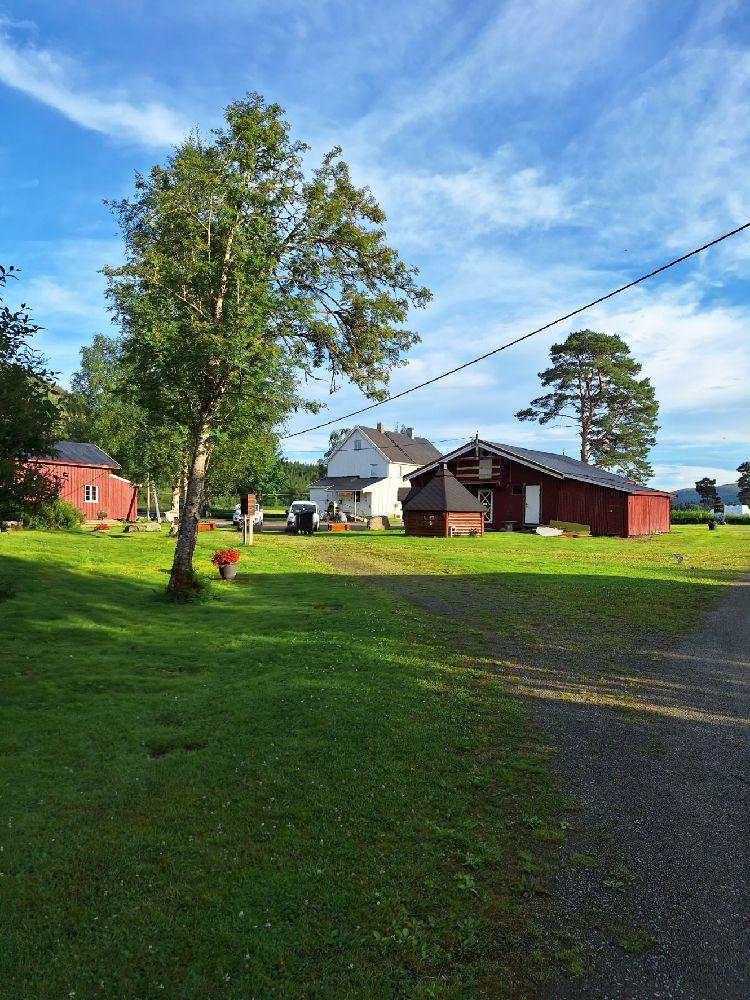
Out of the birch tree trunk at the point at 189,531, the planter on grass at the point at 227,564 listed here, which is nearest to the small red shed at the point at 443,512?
the planter on grass at the point at 227,564

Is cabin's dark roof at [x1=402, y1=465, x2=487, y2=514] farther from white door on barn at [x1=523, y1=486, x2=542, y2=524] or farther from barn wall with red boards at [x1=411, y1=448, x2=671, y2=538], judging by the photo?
white door on barn at [x1=523, y1=486, x2=542, y2=524]

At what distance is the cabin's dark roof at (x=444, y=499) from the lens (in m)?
39.0

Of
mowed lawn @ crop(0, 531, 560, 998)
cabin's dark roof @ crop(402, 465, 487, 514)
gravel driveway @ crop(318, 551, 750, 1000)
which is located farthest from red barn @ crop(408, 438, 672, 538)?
mowed lawn @ crop(0, 531, 560, 998)

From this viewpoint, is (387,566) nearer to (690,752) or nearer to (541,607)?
(541,607)

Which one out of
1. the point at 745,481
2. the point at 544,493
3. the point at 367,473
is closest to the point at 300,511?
the point at 544,493

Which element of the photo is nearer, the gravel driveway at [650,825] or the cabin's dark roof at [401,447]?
A: the gravel driveway at [650,825]

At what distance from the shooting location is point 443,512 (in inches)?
1521

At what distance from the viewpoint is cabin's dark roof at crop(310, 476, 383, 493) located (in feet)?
229

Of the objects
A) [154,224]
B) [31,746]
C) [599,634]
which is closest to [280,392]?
[154,224]

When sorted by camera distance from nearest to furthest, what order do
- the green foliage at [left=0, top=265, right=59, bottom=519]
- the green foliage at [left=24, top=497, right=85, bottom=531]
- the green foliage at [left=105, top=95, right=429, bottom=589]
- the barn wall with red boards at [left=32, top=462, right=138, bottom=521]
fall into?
the green foliage at [left=0, top=265, right=59, bottom=519] → the green foliage at [left=105, top=95, right=429, bottom=589] → the green foliage at [left=24, top=497, right=85, bottom=531] → the barn wall with red boards at [left=32, top=462, right=138, bottom=521]

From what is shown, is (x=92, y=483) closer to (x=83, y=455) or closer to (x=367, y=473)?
(x=83, y=455)

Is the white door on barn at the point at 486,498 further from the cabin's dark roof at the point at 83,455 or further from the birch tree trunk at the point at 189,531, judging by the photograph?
the birch tree trunk at the point at 189,531

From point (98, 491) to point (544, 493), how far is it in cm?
3521

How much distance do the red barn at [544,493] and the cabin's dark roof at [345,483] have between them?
69.3 ft
